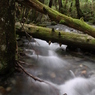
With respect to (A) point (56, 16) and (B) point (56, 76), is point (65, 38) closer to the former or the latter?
(A) point (56, 16)

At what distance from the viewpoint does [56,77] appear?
358cm

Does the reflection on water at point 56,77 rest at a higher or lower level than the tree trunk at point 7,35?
lower

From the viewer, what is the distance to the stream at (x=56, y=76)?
3.01m

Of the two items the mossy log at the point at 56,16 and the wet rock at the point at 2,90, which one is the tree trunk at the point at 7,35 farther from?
the mossy log at the point at 56,16

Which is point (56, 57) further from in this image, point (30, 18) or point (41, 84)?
point (30, 18)

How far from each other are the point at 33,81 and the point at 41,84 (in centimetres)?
20

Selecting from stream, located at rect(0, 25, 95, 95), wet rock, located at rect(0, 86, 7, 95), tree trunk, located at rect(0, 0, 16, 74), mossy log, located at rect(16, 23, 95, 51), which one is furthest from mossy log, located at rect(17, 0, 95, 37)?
wet rock, located at rect(0, 86, 7, 95)

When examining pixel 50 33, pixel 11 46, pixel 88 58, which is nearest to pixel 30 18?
pixel 50 33

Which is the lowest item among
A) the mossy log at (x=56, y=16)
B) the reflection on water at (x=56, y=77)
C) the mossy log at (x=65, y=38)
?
the reflection on water at (x=56, y=77)

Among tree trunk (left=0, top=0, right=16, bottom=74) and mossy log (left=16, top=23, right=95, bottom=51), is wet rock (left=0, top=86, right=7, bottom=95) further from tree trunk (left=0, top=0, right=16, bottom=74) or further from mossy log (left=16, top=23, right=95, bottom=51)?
mossy log (left=16, top=23, right=95, bottom=51)

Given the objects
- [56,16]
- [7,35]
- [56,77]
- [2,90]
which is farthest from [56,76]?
[7,35]

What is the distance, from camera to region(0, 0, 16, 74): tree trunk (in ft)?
8.80

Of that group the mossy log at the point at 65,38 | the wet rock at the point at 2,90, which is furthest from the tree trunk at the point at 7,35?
the mossy log at the point at 65,38

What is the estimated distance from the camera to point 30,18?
910cm
